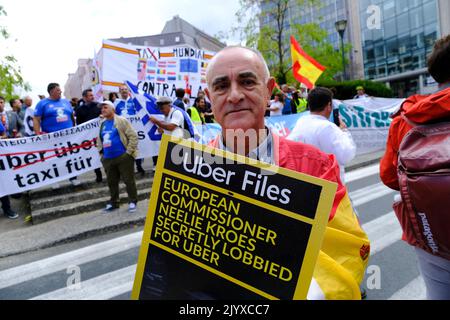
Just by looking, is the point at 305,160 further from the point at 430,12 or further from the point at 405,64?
the point at 405,64

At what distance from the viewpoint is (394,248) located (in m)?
4.25

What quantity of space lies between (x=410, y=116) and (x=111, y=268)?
3.71m

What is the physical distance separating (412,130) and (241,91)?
84 centimetres

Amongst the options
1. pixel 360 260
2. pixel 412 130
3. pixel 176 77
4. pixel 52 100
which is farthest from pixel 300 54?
pixel 360 260

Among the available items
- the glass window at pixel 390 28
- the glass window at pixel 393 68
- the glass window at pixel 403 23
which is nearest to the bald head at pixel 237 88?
the glass window at pixel 403 23

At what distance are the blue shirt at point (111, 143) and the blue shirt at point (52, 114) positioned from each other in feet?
5.11

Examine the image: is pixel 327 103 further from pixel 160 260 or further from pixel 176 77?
pixel 176 77

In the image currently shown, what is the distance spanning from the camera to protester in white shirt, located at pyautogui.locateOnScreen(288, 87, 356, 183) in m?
3.13

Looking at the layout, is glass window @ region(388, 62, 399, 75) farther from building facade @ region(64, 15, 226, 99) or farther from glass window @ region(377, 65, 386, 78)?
building facade @ region(64, 15, 226, 99)

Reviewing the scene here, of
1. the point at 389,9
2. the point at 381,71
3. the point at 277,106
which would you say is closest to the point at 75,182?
the point at 277,106

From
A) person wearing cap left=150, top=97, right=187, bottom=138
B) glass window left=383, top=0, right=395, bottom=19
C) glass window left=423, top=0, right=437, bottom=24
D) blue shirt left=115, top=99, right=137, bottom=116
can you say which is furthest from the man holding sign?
glass window left=383, top=0, right=395, bottom=19

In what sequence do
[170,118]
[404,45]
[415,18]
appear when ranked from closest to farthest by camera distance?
[170,118], [415,18], [404,45]

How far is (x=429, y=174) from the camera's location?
1552mm

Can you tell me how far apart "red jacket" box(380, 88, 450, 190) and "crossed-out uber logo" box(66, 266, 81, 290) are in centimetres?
332
